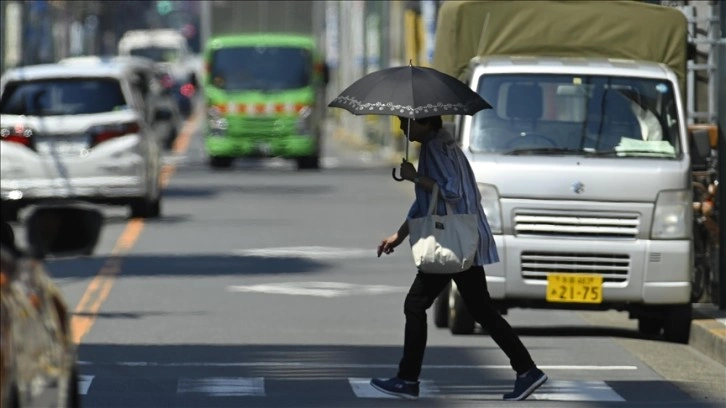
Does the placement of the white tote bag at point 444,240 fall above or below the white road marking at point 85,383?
above

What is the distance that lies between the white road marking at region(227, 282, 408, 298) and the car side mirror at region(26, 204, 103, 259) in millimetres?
12089

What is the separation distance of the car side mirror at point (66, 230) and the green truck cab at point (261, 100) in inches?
1378

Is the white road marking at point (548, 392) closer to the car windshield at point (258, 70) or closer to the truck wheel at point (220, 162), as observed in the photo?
the car windshield at point (258, 70)

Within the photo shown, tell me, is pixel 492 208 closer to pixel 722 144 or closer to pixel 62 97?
pixel 722 144

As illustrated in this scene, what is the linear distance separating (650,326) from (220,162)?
89.3 feet

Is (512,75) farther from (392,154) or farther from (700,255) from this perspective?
(392,154)

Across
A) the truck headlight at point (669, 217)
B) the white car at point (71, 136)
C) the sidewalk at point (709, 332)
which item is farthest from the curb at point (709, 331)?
the white car at point (71, 136)

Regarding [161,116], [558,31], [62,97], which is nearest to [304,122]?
[161,116]

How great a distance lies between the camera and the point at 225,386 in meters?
12.2

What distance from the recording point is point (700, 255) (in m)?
16.4

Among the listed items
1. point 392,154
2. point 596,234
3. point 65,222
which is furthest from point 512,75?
point 392,154

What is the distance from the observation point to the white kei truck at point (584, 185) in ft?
48.6

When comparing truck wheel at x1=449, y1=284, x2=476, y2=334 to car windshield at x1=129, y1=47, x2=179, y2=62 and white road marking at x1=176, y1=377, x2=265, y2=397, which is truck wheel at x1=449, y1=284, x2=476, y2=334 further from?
car windshield at x1=129, y1=47, x2=179, y2=62

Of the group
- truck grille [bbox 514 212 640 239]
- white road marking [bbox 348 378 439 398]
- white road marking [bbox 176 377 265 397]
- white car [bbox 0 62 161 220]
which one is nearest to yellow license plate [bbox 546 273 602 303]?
truck grille [bbox 514 212 640 239]
